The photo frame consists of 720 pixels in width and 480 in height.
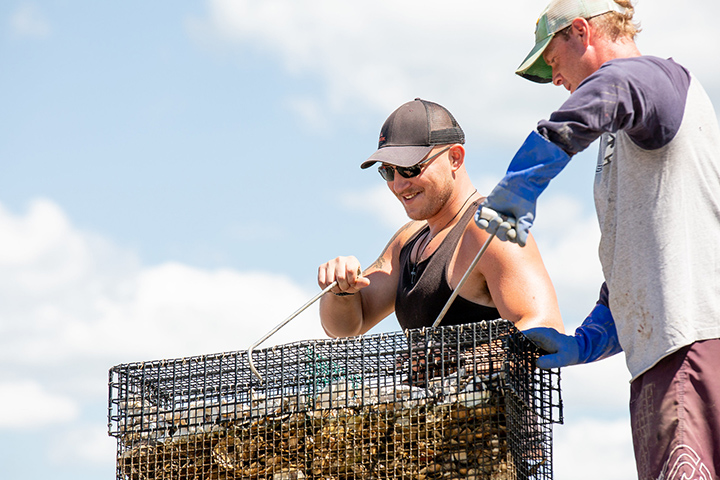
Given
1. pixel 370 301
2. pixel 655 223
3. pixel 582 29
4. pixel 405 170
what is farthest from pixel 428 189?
pixel 655 223

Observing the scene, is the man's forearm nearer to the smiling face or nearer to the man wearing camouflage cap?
the smiling face

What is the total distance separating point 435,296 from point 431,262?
0.18 m

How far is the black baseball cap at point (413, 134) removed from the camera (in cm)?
404

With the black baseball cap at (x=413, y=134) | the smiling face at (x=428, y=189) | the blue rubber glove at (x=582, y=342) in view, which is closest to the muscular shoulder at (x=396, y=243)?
the smiling face at (x=428, y=189)

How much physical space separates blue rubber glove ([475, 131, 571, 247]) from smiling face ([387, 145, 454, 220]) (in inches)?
60.9

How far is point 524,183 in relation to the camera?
246cm

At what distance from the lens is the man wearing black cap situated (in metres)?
3.55

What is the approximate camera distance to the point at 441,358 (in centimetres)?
287

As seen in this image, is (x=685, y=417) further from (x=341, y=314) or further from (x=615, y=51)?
(x=341, y=314)

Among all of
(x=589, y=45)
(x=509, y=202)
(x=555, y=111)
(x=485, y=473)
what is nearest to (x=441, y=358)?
(x=485, y=473)

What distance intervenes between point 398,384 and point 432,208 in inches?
50.9

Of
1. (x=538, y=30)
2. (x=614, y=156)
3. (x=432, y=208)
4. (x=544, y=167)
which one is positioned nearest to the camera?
(x=544, y=167)

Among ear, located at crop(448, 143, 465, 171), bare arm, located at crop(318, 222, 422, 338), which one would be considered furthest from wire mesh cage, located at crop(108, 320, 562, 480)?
ear, located at crop(448, 143, 465, 171)

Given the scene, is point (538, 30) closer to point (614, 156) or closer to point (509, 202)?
point (614, 156)
